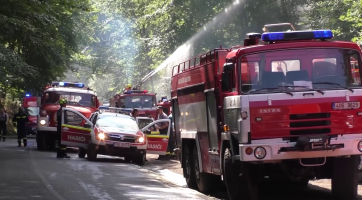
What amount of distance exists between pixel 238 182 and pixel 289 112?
1.48 metres

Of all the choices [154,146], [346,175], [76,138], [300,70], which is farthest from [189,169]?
[76,138]

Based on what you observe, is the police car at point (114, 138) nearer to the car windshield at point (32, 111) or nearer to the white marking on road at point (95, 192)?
the white marking on road at point (95, 192)

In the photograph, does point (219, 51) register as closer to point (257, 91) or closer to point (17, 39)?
point (257, 91)

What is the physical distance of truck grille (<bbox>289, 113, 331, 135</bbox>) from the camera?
1178cm

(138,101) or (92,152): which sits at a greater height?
(138,101)

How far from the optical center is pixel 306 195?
14008 millimetres

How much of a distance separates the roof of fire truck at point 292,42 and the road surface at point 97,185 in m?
2.80

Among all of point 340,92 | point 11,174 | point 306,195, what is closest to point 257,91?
point 340,92

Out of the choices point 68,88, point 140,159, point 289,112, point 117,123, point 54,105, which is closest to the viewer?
point 289,112

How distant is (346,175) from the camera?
484 inches

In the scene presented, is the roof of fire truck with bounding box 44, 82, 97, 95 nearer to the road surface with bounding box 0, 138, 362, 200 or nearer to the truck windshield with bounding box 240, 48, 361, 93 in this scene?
the road surface with bounding box 0, 138, 362, 200

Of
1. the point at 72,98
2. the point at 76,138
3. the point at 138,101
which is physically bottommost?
the point at 76,138

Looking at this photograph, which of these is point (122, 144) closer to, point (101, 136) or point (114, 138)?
point (114, 138)

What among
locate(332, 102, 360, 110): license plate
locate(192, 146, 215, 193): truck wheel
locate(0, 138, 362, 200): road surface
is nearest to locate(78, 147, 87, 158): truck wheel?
locate(0, 138, 362, 200): road surface
